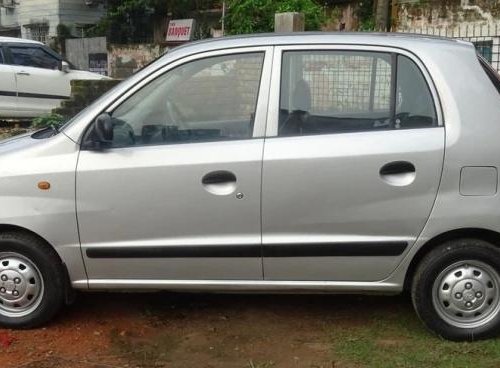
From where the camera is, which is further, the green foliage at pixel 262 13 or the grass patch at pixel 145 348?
the green foliage at pixel 262 13

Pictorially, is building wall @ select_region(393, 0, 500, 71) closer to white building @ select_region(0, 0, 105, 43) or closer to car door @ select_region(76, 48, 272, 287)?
car door @ select_region(76, 48, 272, 287)

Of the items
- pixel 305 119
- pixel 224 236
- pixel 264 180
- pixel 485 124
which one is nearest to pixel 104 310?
pixel 224 236

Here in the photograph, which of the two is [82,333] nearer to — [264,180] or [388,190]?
[264,180]

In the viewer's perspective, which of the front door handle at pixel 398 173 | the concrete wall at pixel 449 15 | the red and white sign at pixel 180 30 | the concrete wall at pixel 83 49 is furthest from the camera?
the concrete wall at pixel 83 49

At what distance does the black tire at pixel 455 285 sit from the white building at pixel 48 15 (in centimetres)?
2437

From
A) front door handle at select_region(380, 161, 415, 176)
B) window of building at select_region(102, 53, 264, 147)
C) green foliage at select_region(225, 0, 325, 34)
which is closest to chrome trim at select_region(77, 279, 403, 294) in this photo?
front door handle at select_region(380, 161, 415, 176)

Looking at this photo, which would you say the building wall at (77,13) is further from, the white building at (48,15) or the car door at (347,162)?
the car door at (347,162)

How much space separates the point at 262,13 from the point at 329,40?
5.94 meters

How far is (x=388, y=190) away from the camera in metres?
3.64

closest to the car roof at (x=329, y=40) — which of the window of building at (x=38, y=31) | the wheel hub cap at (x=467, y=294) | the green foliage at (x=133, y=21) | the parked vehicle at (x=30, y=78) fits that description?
the wheel hub cap at (x=467, y=294)

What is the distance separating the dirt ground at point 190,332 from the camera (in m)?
3.71

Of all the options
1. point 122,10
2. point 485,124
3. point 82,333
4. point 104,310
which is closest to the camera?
point 485,124

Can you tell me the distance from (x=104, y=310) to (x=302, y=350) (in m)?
1.39

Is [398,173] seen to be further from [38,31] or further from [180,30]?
[38,31]
